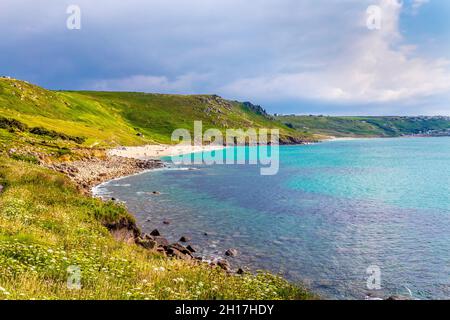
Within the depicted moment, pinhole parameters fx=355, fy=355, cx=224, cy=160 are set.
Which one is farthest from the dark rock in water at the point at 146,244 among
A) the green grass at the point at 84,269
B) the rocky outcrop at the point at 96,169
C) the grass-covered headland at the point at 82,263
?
the rocky outcrop at the point at 96,169

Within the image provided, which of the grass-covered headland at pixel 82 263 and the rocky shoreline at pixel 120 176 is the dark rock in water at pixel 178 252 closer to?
the rocky shoreline at pixel 120 176

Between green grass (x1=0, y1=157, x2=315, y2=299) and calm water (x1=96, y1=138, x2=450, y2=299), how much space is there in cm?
961

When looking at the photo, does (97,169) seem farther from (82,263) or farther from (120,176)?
(82,263)

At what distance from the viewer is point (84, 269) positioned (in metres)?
14.5

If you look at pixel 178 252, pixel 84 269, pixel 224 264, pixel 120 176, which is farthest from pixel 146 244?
pixel 120 176

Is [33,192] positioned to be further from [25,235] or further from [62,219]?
[25,235]

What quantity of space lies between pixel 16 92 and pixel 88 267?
188 m

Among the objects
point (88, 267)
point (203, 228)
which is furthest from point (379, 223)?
point (88, 267)

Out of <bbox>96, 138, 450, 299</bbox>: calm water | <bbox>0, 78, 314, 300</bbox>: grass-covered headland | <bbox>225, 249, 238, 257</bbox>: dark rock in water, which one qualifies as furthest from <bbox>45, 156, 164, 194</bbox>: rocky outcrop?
<bbox>225, 249, 238, 257</bbox>: dark rock in water

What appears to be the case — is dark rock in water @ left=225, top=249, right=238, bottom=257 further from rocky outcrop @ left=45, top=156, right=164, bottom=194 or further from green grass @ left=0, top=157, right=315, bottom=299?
rocky outcrop @ left=45, top=156, right=164, bottom=194

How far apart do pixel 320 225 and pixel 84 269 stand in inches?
1237

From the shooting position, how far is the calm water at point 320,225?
86.8 ft

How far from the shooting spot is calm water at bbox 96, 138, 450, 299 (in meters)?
26.5

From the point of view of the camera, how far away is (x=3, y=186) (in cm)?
3153
